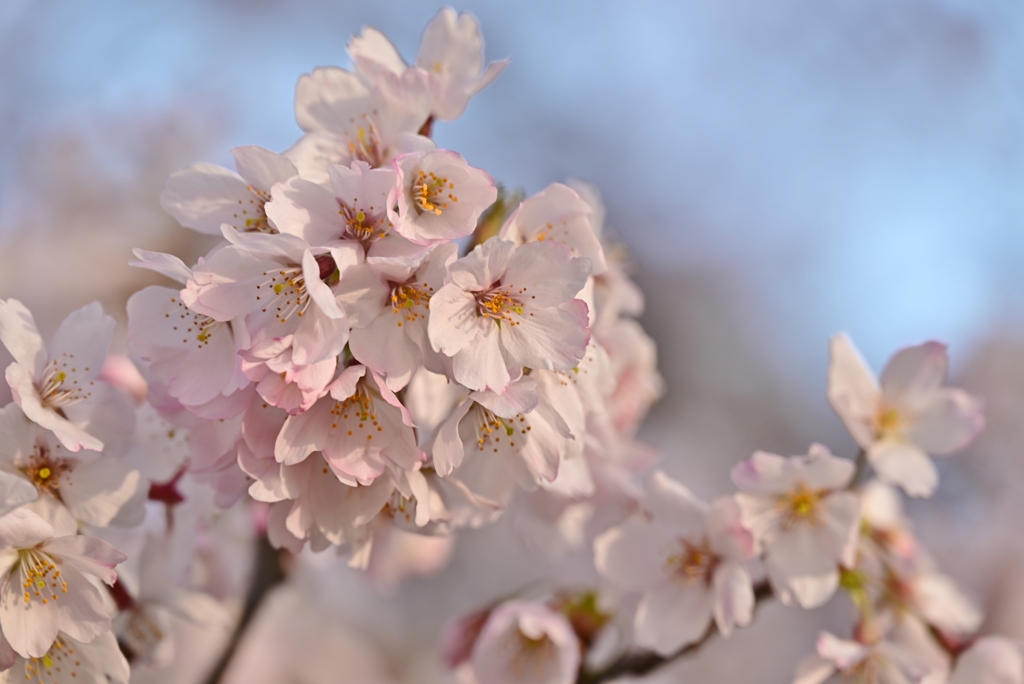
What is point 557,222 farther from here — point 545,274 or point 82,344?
point 82,344

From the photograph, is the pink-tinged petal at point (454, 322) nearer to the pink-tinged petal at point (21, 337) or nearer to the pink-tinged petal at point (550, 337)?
the pink-tinged petal at point (550, 337)

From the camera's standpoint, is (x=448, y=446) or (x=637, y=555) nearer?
(x=448, y=446)

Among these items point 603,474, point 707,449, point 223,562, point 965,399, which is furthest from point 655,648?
point 707,449

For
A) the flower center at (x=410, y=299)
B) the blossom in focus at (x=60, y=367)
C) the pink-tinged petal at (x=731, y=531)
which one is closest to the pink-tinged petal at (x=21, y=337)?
the blossom in focus at (x=60, y=367)

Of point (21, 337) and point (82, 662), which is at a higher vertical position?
point (21, 337)

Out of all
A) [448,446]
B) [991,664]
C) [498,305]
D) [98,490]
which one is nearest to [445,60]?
[498,305]

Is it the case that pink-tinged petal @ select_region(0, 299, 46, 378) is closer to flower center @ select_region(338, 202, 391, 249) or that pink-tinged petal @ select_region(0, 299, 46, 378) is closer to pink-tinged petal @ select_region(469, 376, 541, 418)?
flower center @ select_region(338, 202, 391, 249)

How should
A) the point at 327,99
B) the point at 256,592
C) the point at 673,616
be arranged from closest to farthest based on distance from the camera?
the point at 327,99, the point at 673,616, the point at 256,592
